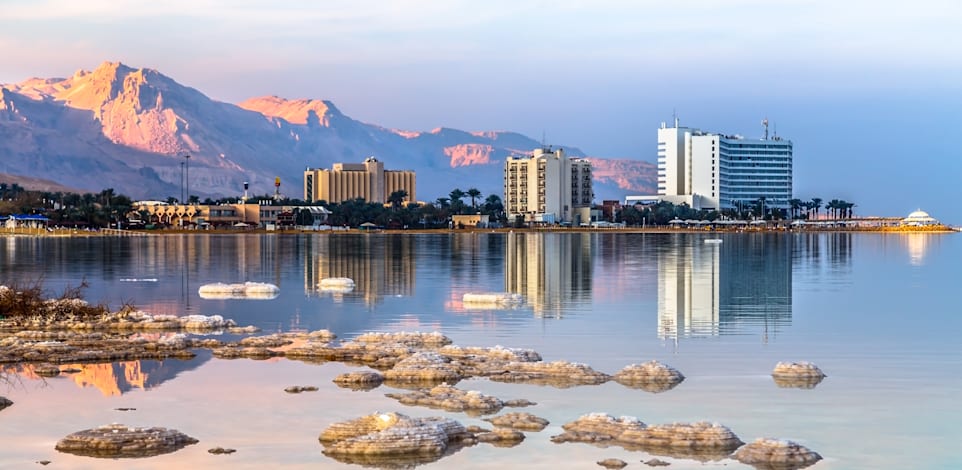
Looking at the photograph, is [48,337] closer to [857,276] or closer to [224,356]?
[224,356]

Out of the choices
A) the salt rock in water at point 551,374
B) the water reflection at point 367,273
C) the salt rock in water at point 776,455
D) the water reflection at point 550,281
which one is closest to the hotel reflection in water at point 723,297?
the water reflection at point 550,281

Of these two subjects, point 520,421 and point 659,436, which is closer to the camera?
point 659,436

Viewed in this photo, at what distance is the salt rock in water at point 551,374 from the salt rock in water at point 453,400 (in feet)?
9.19

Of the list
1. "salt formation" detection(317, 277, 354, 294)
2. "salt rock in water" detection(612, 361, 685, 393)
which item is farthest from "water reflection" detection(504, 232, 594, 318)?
"salt rock in water" detection(612, 361, 685, 393)

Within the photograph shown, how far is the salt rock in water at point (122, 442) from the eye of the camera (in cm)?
2245

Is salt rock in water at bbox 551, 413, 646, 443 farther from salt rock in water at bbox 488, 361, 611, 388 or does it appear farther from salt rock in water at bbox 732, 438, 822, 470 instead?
salt rock in water at bbox 488, 361, 611, 388

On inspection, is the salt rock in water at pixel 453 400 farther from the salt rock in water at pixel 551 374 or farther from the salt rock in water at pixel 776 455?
the salt rock in water at pixel 776 455

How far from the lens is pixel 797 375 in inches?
1232

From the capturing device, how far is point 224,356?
35.2 metres

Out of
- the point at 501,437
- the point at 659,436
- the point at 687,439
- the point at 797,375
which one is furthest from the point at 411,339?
the point at 687,439

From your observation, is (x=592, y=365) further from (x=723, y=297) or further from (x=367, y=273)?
(x=367, y=273)

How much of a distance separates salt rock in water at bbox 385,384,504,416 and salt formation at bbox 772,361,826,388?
27.9 feet

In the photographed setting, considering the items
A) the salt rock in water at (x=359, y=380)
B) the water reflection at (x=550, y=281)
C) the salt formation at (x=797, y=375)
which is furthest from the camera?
the water reflection at (x=550, y=281)

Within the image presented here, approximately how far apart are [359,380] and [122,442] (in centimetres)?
798
